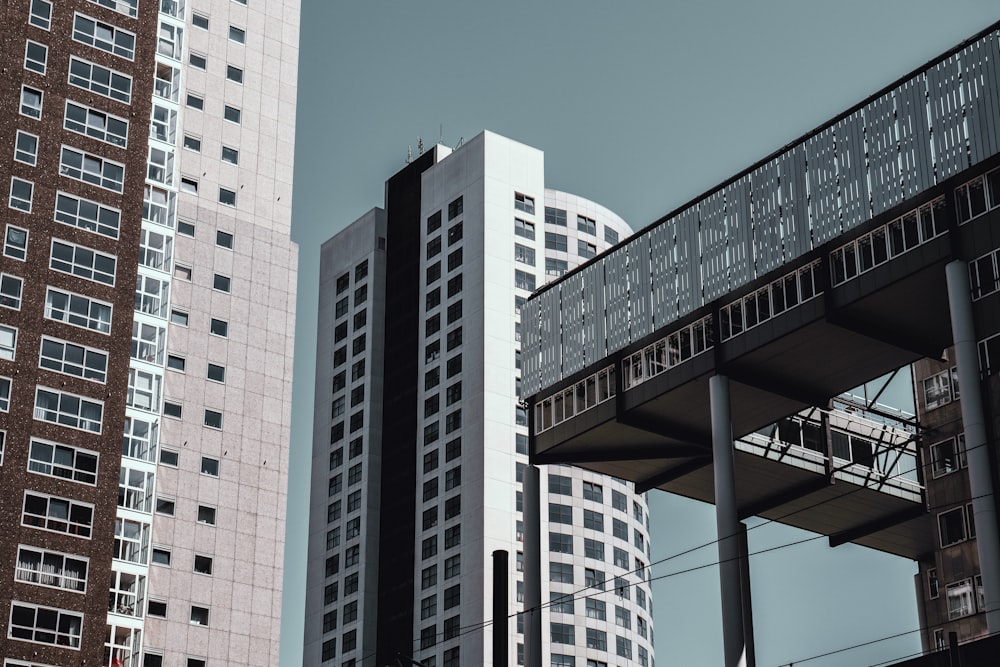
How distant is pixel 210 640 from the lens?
80.1 metres

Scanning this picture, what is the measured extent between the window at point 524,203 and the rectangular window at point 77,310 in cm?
6710

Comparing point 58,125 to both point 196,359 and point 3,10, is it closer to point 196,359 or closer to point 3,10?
point 3,10

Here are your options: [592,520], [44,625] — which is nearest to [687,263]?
[44,625]

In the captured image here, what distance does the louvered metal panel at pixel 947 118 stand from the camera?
61562 mm

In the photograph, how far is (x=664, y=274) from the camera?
75.6m

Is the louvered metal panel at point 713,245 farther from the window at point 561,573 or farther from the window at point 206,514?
the window at point 561,573

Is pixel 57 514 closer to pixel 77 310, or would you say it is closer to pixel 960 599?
pixel 77 310

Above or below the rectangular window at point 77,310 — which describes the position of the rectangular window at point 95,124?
above

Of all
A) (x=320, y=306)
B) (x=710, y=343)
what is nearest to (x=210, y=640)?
(x=710, y=343)

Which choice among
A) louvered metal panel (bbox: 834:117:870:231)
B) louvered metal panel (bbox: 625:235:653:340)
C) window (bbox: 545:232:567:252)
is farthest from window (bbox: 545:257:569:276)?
louvered metal panel (bbox: 834:117:870:231)

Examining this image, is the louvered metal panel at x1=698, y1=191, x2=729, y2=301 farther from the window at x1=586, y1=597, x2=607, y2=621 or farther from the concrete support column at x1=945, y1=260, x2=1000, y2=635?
the window at x1=586, y1=597, x2=607, y2=621

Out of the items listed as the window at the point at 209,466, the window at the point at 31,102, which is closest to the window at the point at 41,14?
the window at the point at 31,102

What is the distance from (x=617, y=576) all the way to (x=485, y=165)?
38093 millimetres

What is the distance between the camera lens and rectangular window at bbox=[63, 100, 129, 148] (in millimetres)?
74812
